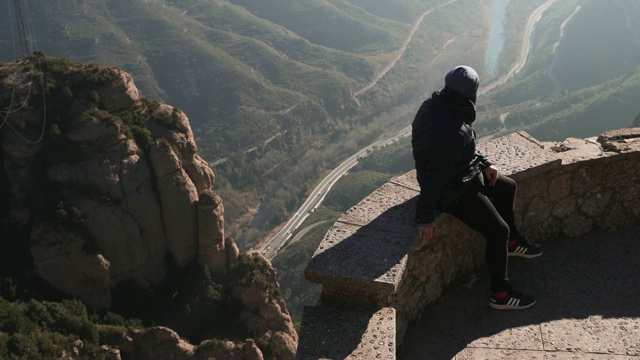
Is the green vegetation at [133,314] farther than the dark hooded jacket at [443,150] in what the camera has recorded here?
Yes

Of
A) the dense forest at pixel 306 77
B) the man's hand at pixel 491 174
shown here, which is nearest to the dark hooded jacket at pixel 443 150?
the man's hand at pixel 491 174

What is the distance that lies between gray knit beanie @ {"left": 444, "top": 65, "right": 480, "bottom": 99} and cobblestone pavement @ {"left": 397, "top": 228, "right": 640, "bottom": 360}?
178cm

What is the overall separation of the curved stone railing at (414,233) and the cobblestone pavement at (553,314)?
159 millimetres

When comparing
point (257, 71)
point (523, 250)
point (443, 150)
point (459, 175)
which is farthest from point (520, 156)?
point (257, 71)

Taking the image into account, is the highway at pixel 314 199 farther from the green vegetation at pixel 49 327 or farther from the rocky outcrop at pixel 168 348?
the rocky outcrop at pixel 168 348

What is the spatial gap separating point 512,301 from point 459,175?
116 cm

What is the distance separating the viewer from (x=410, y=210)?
479 centimetres

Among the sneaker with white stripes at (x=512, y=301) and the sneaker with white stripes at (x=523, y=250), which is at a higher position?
the sneaker with white stripes at (x=523, y=250)

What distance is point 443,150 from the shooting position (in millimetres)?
4105

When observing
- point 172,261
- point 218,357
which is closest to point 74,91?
point 172,261

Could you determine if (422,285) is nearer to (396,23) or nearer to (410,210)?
(410,210)

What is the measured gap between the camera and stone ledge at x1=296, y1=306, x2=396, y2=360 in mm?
3568

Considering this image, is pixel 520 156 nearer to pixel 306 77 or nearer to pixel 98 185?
pixel 98 185

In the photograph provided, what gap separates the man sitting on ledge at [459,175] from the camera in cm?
414
